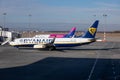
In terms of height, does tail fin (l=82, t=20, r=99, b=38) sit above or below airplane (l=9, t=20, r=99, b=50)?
above

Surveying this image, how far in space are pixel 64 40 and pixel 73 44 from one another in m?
2.00

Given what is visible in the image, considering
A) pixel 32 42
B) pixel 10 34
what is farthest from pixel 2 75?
pixel 10 34

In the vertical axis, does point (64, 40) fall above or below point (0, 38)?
above

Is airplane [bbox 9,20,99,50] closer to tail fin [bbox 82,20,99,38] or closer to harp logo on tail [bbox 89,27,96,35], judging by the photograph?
tail fin [bbox 82,20,99,38]

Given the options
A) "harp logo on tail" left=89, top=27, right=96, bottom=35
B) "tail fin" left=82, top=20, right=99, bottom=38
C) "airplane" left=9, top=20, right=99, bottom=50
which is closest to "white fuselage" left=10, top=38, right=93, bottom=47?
"airplane" left=9, top=20, right=99, bottom=50

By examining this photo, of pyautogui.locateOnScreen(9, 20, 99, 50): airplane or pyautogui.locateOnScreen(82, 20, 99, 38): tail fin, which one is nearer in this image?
pyautogui.locateOnScreen(9, 20, 99, 50): airplane

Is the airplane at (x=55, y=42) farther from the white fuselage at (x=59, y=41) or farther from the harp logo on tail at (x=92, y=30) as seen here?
the harp logo on tail at (x=92, y=30)

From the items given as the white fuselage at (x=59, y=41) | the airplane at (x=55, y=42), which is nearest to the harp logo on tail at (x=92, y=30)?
the airplane at (x=55, y=42)

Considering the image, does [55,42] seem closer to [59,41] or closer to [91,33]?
[59,41]

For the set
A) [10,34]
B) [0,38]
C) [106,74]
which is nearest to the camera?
[106,74]

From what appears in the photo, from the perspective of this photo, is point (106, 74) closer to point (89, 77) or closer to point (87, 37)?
point (89, 77)

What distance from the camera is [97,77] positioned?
26.6 meters

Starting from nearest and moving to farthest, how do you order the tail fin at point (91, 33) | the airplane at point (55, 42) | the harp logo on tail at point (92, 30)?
the airplane at point (55, 42)
the tail fin at point (91, 33)
the harp logo on tail at point (92, 30)

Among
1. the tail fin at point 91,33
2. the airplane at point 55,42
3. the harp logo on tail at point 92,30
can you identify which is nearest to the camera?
the airplane at point 55,42
